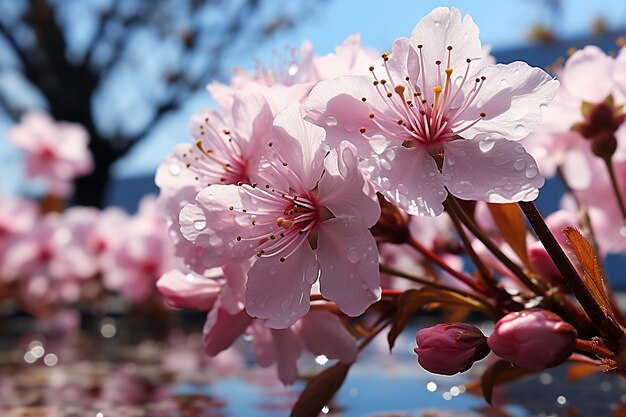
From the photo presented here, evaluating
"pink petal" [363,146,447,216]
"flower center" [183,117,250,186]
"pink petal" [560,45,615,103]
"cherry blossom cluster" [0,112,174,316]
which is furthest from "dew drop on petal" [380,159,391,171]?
"cherry blossom cluster" [0,112,174,316]

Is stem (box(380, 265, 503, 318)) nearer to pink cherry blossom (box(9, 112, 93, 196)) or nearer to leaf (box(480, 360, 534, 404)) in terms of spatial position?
leaf (box(480, 360, 534, 404))

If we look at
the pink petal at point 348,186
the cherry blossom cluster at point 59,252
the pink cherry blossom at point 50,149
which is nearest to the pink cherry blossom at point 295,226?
the pink petal at point 348,186

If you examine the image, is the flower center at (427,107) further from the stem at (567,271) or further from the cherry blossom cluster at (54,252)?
the cherry blossom cluster at (54,252)

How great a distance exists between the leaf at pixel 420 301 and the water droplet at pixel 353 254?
3.2 inches

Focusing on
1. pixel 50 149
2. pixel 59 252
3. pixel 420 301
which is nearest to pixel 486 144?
pixel 420 301

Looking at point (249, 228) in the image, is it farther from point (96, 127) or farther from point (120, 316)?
point (96, 127)

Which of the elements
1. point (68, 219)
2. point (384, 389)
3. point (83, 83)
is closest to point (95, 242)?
point (68, 219)

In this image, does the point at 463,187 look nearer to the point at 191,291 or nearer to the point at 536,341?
the point at 536,341

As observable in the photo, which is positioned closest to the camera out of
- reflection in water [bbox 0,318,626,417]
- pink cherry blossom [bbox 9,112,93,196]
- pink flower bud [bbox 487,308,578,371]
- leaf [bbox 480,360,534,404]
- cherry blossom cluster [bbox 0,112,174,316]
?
pink flower bud [bbox 487,308,578,371]

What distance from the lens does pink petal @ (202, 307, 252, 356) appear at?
0.40 m

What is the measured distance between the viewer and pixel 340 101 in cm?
32

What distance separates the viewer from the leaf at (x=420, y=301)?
388 millimetres

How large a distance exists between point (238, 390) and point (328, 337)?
35 centimetres

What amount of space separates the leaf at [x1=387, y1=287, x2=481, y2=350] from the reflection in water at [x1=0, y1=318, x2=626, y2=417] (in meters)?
0.08
